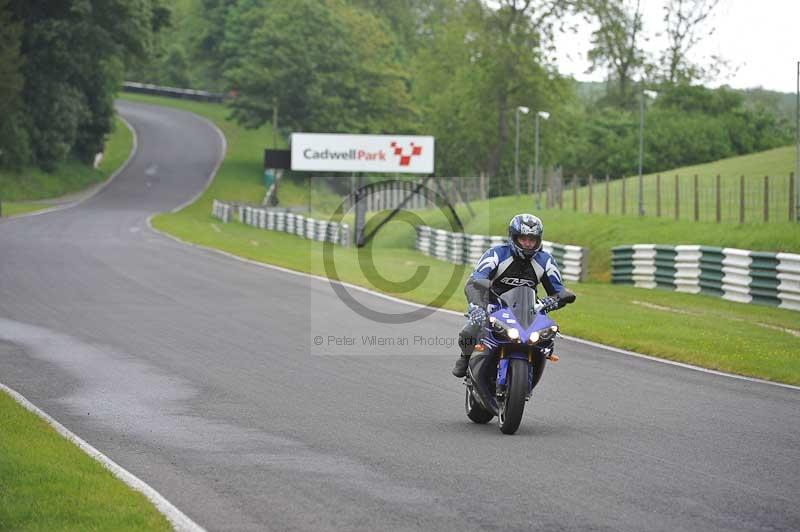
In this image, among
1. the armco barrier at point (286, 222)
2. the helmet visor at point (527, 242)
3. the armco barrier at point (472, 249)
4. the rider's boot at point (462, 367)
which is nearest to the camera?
the helmet visor at point (527, 242)

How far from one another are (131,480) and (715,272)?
20.6 m

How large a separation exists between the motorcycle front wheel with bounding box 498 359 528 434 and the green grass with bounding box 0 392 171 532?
340cm

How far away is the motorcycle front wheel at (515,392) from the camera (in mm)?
10445

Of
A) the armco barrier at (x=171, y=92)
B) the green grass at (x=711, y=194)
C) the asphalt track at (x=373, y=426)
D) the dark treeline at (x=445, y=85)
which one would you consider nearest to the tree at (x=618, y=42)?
the dark treeline at (x=445, y=85)

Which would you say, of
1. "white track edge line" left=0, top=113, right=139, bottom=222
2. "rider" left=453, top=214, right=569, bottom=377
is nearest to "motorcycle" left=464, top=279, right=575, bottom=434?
"rider" left=453, top=214, right=569, bottom=377

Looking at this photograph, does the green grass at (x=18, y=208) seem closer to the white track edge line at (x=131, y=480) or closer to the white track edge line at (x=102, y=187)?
the white track edge line at (x=102, y=187)

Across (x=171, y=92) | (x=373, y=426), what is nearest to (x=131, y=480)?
(x=373, y=426)

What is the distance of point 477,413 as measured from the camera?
37.3ft

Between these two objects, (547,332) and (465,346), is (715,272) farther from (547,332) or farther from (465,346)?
(547,332)

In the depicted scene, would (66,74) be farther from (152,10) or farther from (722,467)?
(722,467)

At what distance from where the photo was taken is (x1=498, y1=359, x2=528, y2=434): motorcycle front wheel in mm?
10445

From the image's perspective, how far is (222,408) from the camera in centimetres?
1207

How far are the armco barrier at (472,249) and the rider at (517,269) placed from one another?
1862 cm

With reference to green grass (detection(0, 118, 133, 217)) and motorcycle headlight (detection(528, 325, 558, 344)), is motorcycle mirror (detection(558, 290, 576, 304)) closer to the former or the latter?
motorcycle headlight (detection(528, 325, 558, 344))
